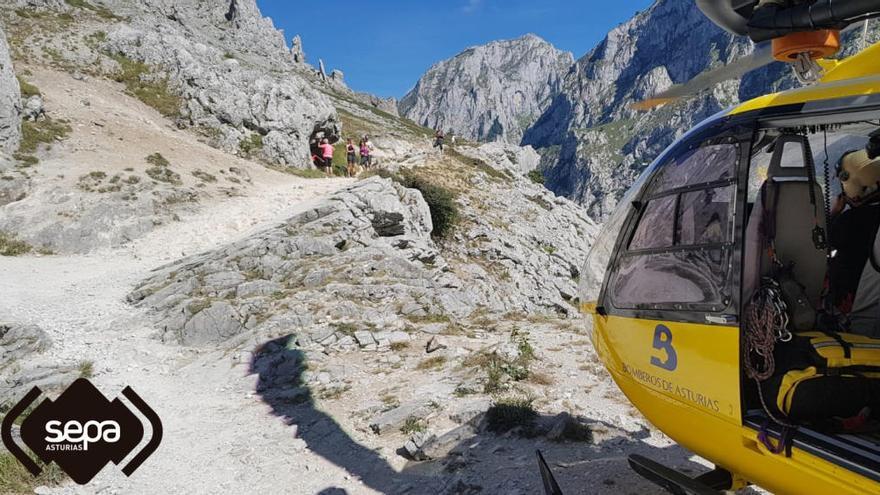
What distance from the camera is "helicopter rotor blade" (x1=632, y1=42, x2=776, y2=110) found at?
434 cm

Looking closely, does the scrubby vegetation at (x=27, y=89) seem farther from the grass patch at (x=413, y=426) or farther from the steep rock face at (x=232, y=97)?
the grass patch at (x=413, y=426)

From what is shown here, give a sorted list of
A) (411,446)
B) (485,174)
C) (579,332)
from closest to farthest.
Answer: (411,446) → (579,332) → (485,174)

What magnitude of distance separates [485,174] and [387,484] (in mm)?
32721

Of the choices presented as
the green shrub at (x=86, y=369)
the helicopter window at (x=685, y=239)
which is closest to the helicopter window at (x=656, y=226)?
the helicopter window at (x=685, y=239)

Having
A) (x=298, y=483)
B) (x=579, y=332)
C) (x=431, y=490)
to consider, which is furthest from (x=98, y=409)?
(x=579, y=332)

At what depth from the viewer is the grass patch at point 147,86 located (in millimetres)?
30281

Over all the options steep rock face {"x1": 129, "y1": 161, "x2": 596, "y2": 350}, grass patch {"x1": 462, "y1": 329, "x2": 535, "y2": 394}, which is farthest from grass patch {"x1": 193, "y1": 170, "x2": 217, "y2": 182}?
grass patch {"x1": 462, "y1": 329, "x2": 535, "y2": 394}

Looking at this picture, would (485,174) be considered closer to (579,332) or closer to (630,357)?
(579,332)

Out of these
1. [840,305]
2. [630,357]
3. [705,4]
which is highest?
[705,4]

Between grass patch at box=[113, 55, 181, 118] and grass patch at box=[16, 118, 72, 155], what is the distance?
6773 mm

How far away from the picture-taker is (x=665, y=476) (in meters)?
3.90

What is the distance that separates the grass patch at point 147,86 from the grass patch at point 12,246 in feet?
49.7

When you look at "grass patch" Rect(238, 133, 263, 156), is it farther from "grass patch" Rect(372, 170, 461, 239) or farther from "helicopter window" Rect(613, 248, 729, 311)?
"helicopter window" Rect(613, 248, 729, 311)

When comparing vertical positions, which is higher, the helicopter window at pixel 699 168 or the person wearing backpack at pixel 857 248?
the helicopter window at pixel 699 168
